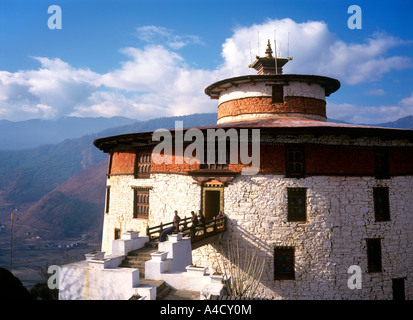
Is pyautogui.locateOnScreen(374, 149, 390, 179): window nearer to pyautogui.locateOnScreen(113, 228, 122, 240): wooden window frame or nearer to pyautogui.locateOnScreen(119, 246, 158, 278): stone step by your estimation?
pyautogui.locateOnScreen(119, 246, 158, 278): stone step

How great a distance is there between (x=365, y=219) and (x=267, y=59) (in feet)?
51.8

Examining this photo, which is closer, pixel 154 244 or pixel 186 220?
pixel 154 244

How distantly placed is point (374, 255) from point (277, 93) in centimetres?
1199

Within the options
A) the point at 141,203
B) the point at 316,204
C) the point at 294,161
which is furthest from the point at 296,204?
the point at 141,203

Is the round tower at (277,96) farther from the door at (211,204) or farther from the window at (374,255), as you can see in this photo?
the window at (374,255)

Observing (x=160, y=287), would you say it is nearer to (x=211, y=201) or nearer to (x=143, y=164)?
(x=211, y=201)

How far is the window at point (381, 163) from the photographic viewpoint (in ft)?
54.3

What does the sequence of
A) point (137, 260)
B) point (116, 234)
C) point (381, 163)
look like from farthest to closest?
point (116, 234) → point (381, 163) → point (137, 260)

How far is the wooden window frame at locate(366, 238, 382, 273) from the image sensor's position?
16062mm

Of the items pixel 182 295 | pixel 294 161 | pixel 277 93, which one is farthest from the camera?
pixel 277 93

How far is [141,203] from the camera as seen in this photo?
19125 mm

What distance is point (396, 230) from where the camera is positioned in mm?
16484
